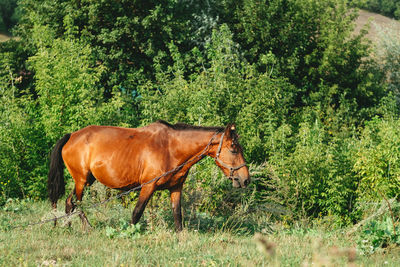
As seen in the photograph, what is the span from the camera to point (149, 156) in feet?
23.6

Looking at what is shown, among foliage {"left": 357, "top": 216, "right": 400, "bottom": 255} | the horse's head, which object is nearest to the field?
foliage {"left": 357, "top": 216, "right": 400, "bottom": 255}

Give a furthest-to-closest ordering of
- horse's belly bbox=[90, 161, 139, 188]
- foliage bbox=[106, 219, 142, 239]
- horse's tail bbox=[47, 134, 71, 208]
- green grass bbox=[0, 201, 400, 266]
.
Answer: horse's tail bbox=[47, 134, 71, 208] → horse's belly bbox=[90, 161, 139, 188] → foliage bbox=[106, 219, 142, 239] → green grass bbox=[0, 201, 400, 266]

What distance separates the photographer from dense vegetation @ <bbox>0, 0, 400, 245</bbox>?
1044 cm

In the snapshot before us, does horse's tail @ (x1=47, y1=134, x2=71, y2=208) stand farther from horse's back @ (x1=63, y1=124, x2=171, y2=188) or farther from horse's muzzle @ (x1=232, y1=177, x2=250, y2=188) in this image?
horse's muzzle @ (x1=232, y1=177, x2=250, y2=188)

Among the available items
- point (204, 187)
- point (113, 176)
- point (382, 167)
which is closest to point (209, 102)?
point (204, 187)

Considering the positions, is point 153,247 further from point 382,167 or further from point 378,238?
point 382,167

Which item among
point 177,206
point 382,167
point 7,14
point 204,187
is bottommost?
point 7,14

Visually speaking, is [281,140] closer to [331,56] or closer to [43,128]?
[43,128]

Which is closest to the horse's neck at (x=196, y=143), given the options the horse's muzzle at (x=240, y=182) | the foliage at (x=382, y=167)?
the horse's muzzle at (x=240, y=182)

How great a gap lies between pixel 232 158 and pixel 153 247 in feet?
6.32

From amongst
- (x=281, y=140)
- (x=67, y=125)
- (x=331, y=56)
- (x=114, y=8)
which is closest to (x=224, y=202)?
(x=281, y=140)

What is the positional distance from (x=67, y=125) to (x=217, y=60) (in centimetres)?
516

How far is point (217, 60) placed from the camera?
1373cm

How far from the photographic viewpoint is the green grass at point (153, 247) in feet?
17.1
